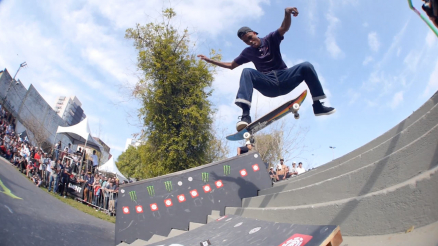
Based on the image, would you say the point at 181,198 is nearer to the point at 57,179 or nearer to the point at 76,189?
the point at 57,179

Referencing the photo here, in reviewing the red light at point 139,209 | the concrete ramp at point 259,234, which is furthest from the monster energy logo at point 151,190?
the concrete ramp at point 259,234

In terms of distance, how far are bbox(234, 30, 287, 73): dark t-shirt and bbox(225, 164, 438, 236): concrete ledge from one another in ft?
8.23

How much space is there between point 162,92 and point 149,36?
2.69m

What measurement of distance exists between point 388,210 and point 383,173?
0.45 m

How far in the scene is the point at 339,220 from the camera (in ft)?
7.36

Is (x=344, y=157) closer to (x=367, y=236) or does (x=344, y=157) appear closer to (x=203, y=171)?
(x=367, y=236)

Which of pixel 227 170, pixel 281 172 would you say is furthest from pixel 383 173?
pixel 281 172

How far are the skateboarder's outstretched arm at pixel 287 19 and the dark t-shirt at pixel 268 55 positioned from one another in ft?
0.71

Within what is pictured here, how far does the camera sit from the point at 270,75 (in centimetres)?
423

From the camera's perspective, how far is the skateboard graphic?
14.6ft

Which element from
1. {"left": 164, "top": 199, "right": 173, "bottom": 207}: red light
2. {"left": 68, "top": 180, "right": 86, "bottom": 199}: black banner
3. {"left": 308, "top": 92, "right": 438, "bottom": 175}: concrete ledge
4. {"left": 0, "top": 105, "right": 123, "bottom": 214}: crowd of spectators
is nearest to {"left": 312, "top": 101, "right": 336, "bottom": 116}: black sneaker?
{"left": 308, "top": 92, "right": 438, "bottom": 175}: concrete ledge

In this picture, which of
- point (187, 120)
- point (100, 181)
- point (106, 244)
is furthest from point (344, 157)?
point (100, 181)

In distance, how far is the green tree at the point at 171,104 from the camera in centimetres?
1037

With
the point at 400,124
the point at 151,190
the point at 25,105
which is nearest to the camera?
the point at 400,124
